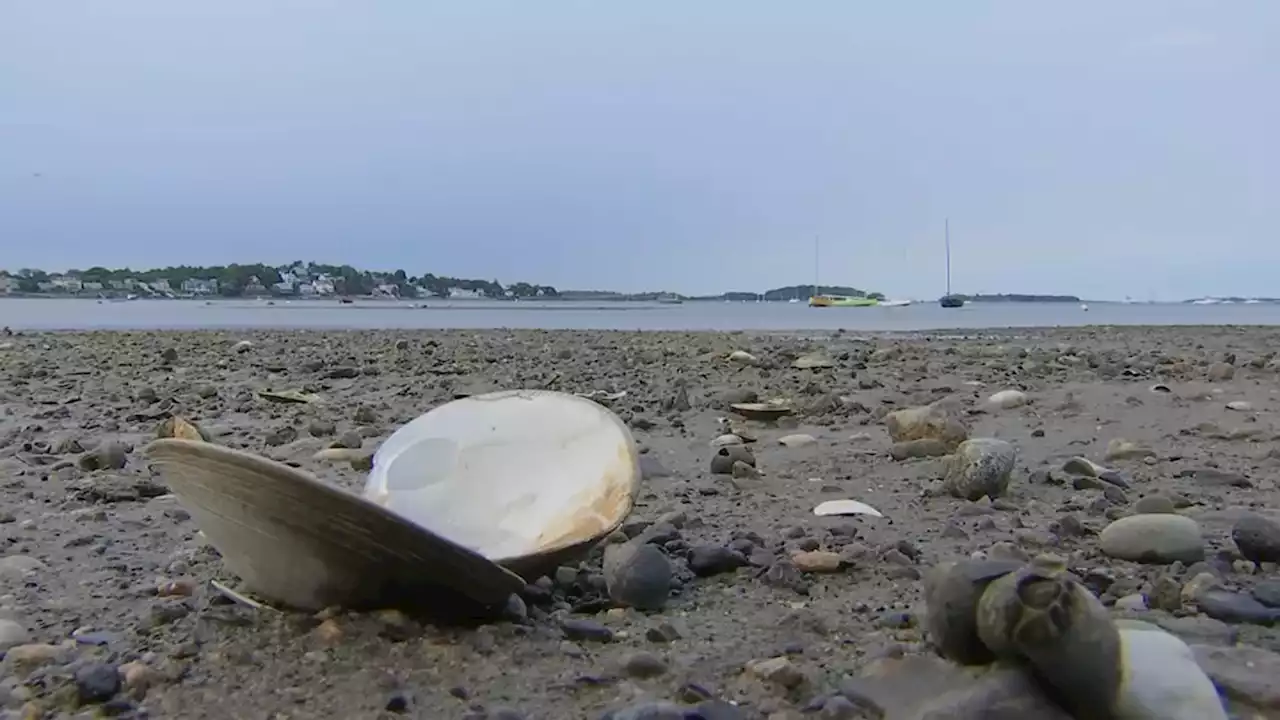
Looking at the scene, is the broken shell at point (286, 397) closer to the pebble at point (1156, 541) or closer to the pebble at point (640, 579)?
the pebble at point (640, 579)

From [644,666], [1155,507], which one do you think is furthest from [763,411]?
[644,666]

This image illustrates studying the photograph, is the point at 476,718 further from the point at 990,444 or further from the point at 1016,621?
the point at 990,444

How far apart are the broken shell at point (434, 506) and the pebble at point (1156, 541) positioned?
3.99 ft

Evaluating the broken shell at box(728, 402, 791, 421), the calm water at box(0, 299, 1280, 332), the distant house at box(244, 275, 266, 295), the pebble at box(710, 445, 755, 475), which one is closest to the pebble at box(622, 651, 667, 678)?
the pebble at box(710, 445, 755, 475)

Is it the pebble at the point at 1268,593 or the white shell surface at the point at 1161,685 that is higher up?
the white shell surface at the point at 1161,685

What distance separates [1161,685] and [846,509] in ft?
5.70

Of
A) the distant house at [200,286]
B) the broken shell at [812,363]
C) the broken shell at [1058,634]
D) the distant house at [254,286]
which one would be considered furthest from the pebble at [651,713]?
the distant house at [200,286]

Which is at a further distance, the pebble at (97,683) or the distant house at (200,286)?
the distant house at (200,286)

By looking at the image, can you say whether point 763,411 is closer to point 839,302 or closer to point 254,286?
point 254,286

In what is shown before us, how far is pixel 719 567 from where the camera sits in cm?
241

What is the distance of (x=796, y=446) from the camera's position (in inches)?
176

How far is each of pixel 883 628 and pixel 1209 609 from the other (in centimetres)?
67

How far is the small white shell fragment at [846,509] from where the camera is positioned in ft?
10.1

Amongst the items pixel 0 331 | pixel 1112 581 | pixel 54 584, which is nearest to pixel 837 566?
pixel 1112 581
